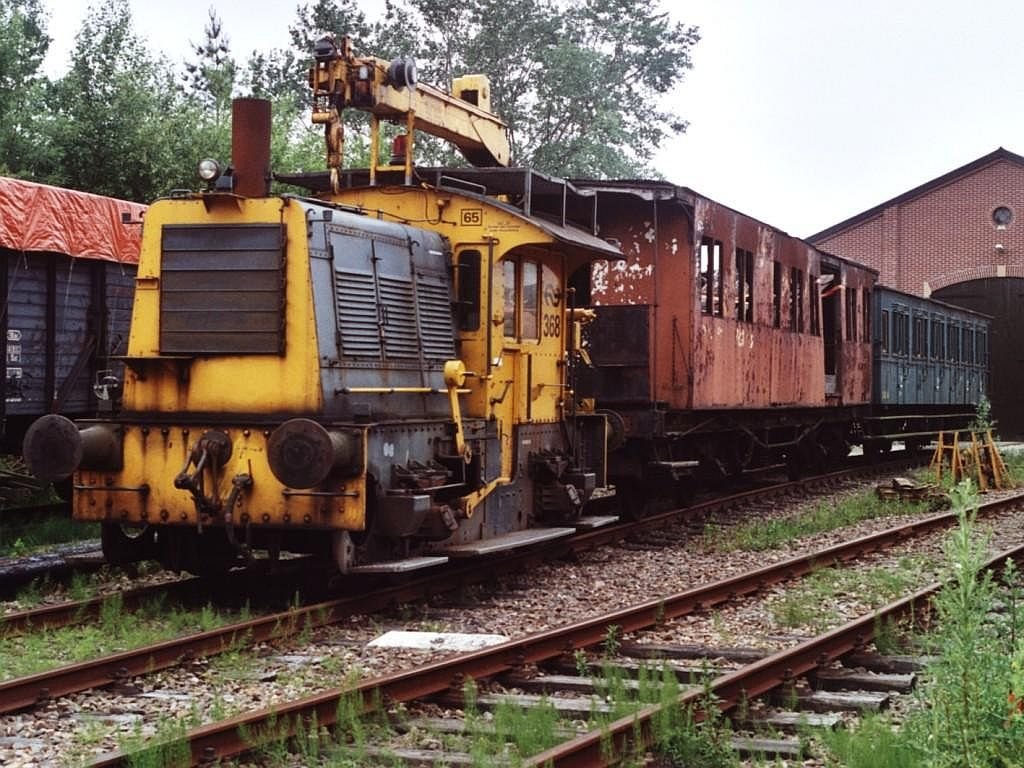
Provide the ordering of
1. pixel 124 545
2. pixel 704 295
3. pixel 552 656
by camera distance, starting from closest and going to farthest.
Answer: pixel 552 656 → pixel 124 545 → pixel 704 295

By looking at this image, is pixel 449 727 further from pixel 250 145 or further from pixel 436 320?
pixel 250 145

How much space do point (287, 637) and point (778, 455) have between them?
13459mm

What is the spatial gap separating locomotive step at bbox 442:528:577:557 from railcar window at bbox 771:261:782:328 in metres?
7.82

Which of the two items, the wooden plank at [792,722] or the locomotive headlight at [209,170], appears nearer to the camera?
the wooden plank at [792,722]

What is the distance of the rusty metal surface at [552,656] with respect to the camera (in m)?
5.41

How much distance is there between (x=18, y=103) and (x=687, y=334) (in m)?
21.5

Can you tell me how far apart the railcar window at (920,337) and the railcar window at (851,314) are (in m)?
4.39

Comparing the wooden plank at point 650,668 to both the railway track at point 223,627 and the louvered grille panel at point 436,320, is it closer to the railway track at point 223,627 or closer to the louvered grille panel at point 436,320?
the railway track at point 223,627

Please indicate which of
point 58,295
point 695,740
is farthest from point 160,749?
point 58,295

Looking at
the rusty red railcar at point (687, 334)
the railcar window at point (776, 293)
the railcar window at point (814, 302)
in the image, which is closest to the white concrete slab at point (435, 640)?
the rusty red railcar at point (687, 334)

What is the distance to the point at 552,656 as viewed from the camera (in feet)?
24.5

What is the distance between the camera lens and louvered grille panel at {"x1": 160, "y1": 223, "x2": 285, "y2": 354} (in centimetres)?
885

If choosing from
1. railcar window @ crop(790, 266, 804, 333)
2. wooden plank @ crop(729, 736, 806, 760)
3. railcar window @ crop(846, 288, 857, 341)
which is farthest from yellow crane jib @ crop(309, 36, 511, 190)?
railcar window @ crop(846, 288, 857, 341)

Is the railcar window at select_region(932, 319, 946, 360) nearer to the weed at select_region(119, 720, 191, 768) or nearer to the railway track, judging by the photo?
the railway track
